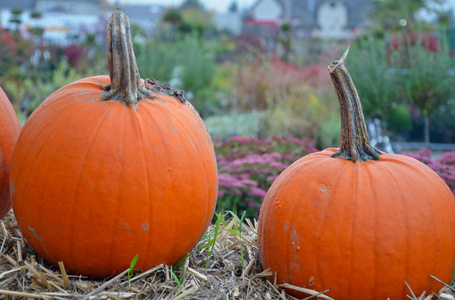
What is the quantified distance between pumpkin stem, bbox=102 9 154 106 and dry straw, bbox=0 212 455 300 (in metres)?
0.69

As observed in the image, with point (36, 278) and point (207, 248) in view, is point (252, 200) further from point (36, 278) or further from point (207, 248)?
point (36, 278)

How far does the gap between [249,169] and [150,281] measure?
97.3 inches

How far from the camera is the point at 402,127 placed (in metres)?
9.18

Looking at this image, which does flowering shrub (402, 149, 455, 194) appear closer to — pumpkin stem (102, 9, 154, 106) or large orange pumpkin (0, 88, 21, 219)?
pumpkin stem (102, 9, 154, 106)

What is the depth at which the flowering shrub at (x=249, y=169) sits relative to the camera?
12.3 feet

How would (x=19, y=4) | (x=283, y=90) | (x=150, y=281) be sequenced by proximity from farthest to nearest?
1. (x=19, y=4)
2. (x=283, y=90)
3. (x=150, y=281)

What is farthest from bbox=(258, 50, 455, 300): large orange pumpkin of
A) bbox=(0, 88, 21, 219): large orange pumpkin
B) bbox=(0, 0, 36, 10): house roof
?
bbox=(0, 0, 36, 10): house roof

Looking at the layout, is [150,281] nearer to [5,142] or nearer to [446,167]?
[5,142]

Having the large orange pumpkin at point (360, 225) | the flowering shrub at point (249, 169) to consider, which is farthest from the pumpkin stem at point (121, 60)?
the flowering shrub at point (249, 169)

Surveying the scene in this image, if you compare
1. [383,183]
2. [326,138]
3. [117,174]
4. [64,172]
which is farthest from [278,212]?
[326,138]

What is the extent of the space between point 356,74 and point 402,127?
8.37 feet

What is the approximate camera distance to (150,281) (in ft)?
6.15

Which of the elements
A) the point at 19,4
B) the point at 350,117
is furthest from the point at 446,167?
the point at 19,4

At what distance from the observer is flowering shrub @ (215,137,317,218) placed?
3.75 metres
